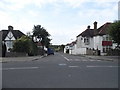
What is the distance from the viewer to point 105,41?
2997 inches

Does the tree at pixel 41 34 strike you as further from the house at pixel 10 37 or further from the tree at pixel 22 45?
the tree at pixel 22 45

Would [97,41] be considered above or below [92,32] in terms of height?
below

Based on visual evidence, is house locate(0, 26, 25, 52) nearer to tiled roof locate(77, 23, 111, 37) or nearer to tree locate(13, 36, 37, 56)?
tree locate(13, 36, 37, 56)

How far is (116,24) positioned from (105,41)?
31748 mm

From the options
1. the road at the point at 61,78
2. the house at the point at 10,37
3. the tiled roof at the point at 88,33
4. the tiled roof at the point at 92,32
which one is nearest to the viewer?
the road at the point at 61,78

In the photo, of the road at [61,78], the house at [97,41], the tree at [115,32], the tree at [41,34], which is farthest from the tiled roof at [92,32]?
the road at [61,78]

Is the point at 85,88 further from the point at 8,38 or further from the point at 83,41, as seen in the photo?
the point at 83,41

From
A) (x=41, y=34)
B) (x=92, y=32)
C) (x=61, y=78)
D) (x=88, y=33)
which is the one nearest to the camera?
(x=61, y=78)

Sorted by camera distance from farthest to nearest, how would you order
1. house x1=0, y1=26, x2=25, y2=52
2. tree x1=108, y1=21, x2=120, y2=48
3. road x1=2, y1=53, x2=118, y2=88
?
house x1=0, y1=26, x2=25, y2=52 → tree x1=108, y1=21, x2=120, y2=48 → road x1=2, y1=53, x2=118, y2=88

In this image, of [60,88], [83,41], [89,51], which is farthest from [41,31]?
[60,88]

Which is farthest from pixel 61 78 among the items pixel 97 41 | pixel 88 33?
pixel 88 33

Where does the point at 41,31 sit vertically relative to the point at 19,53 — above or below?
above

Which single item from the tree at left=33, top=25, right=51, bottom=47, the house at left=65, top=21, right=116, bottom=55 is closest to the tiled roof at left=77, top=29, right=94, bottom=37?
the house at left=65, top=21, right=116, bottom=55

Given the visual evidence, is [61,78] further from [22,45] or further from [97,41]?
[97,41]
